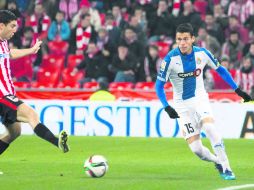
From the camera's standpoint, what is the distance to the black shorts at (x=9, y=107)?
1116 cm

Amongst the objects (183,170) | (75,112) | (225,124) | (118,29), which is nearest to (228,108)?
(225,124)

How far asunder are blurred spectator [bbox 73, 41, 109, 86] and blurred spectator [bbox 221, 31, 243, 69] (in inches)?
109

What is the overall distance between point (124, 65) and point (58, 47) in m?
2.64

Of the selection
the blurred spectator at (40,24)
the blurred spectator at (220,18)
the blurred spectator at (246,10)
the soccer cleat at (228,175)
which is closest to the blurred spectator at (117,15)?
the blurred spectator at (40,24)

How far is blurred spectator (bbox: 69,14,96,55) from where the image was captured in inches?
900

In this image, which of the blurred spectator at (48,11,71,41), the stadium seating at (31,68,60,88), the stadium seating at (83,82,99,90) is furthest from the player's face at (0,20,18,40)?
the blurred spectator at (48,11,71,41)

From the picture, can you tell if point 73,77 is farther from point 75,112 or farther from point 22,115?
point 22,115

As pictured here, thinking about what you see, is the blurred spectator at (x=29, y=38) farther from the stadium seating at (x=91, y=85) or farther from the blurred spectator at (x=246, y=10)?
the blurred spectator at (x=246, y=10)

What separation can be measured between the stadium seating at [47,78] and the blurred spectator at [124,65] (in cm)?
193

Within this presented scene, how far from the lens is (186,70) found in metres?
11.7

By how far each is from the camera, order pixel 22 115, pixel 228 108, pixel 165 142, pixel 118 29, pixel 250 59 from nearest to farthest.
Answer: pixel 22 115, pixel 165 142, pixel 228 108, pixel 250 59, pixel 118 29

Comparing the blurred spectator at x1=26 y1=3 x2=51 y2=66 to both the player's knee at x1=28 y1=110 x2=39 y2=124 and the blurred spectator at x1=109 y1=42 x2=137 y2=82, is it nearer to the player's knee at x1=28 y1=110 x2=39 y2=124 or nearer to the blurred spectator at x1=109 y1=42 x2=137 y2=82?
the blurred spectator at x1=109 y1=42 x2=137 y2=82

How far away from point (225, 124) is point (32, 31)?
6715 mm

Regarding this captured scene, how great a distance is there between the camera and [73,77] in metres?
22.6
